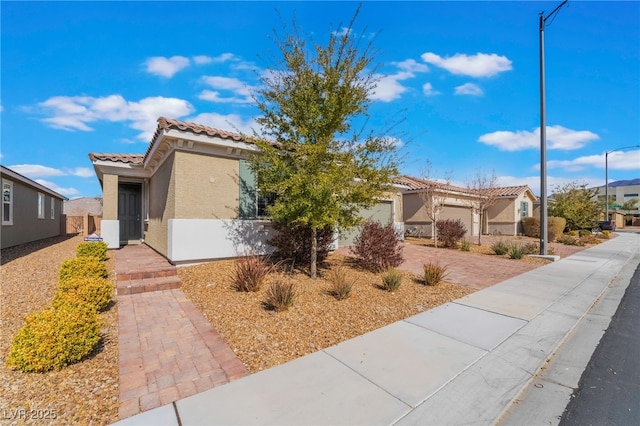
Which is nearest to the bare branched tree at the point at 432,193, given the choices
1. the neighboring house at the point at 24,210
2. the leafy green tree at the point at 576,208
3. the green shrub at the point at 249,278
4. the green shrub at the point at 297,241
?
the green shrub at the point at 297,241

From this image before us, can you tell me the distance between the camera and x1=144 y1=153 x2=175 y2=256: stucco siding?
8.52 meters

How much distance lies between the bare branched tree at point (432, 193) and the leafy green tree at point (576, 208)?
570 inches

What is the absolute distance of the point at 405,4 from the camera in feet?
28.6

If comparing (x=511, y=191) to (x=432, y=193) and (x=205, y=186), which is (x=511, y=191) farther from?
(x=205, y=186)

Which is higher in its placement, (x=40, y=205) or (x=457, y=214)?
(x=40, y=205)

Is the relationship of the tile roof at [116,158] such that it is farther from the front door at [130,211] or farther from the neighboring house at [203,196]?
the front door at [130,211]

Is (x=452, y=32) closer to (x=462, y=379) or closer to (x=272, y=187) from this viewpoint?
(x=272, y=187)

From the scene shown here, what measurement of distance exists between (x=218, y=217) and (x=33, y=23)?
657 cm

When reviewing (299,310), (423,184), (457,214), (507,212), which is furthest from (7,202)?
(507,212)

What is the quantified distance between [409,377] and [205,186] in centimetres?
721

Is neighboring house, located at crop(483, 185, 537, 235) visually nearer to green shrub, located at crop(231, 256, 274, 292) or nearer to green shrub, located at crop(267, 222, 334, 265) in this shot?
green shrub, located at crop(267, 222, 334, 265)

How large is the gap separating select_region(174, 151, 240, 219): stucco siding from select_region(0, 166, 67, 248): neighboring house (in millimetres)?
8989

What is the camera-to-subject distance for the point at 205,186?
8.41 metres

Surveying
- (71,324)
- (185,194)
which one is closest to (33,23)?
(185,194)
